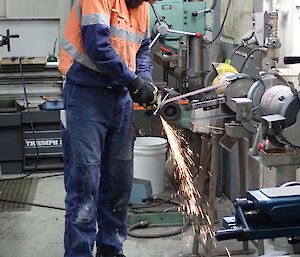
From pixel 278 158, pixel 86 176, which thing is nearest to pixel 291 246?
pixel 278 158

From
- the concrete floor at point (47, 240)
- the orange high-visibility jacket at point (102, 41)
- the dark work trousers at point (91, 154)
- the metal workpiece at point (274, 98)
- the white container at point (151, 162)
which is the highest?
the orange high-visibility jacket at point (102, 41)

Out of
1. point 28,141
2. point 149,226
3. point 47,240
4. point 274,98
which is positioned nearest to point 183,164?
point 149,226

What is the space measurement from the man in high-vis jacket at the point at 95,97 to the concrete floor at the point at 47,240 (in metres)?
0.40

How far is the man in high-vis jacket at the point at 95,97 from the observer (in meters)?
2.29

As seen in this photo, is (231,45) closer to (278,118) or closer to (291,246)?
(278,118)

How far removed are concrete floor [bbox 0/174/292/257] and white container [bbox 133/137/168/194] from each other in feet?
1.43

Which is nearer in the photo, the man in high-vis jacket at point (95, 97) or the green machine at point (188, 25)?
the man in high-vis jacket at point (95, 97)

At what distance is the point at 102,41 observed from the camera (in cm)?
225

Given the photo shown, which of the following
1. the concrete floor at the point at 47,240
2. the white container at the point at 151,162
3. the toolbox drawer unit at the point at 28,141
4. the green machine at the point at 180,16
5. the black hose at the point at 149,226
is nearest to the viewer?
A: the concrete floor at the point at 47,240

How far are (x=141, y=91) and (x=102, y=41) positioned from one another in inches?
10.8

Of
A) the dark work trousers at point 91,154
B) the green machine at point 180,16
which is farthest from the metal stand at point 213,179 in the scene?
the green machine at point 180,16

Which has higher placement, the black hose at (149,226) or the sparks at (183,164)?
the sparks at (183,164)

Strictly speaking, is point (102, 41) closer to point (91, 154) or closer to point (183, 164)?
point (91, 154)

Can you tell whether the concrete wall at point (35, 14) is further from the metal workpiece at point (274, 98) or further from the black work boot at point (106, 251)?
the metal workpiece at point (274, 98)
